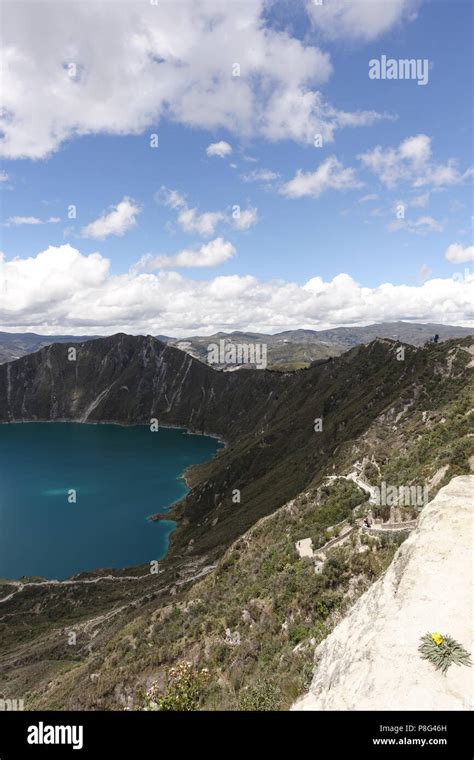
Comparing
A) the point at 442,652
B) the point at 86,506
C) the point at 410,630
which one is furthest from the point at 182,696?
the point at 86,506

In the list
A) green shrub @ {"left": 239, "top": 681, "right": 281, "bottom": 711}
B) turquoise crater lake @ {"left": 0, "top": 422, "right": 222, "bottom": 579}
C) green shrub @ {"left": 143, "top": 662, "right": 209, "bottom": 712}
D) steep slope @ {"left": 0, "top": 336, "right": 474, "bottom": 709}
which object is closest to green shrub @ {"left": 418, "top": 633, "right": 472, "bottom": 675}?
steep slope @ {"left": 0, "top": 336, "right": 474, "bottom": 709}

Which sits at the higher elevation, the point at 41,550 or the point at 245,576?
the point at 245,576

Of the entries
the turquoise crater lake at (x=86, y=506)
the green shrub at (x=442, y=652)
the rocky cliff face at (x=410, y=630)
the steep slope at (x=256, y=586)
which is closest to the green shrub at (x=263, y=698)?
the steep slope at (x=256, y=586)

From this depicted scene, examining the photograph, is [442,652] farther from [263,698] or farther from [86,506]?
[86,506]

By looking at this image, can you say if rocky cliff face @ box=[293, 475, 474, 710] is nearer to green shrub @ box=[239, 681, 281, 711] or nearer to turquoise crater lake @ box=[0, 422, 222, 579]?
green shrub @ box=[239, 681, 281, 711]

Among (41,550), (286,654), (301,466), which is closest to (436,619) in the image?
(286,654)
